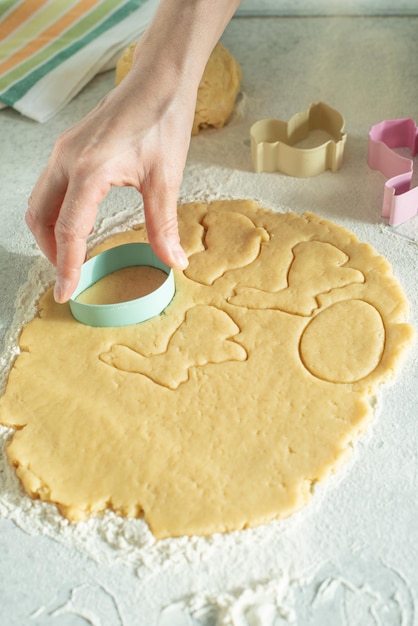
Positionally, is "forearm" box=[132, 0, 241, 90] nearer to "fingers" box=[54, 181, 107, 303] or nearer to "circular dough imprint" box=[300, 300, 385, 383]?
"fingers" box=[54, 181, 107, 303]

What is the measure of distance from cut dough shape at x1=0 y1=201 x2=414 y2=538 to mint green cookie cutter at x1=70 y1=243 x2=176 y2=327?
0.06 feet

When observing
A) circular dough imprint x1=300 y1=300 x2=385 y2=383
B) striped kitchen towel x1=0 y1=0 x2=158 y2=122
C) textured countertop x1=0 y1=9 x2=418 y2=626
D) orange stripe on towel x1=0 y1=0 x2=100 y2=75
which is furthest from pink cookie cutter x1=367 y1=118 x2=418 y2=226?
orange stripe on towel x1=0 y1=0 x2=100 y2=75

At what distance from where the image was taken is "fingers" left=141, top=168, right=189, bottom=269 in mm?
1222

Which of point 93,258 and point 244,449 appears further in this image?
point 93,258

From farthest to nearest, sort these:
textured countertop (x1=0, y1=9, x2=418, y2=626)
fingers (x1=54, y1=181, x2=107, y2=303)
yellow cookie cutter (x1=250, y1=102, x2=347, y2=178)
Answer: yellow cookie cutter (x1=250, y1=102, x2=347, y2=178) → fingers (x1=54, y1=181, x2=107, y2=303) → textured countertop (x1=0, y1=9, x2=418, y2=626)

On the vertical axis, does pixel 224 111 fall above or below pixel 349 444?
above

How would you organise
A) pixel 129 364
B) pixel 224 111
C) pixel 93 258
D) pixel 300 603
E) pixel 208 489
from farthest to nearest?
pixel 224 111
pixel 93 258
pixel 129 364
pixel 208 489
pixel 300 603

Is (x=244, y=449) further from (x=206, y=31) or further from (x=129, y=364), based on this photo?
(x=206, y=31)

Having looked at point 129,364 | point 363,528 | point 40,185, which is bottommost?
point 363,528

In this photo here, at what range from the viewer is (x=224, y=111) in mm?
1753

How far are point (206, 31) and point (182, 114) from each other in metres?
0.23

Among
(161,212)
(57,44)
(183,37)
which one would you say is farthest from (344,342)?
(57,44)

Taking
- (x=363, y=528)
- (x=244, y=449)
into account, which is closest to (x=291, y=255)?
(x=244, y=449)

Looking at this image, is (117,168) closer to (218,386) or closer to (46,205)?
(46,205)
